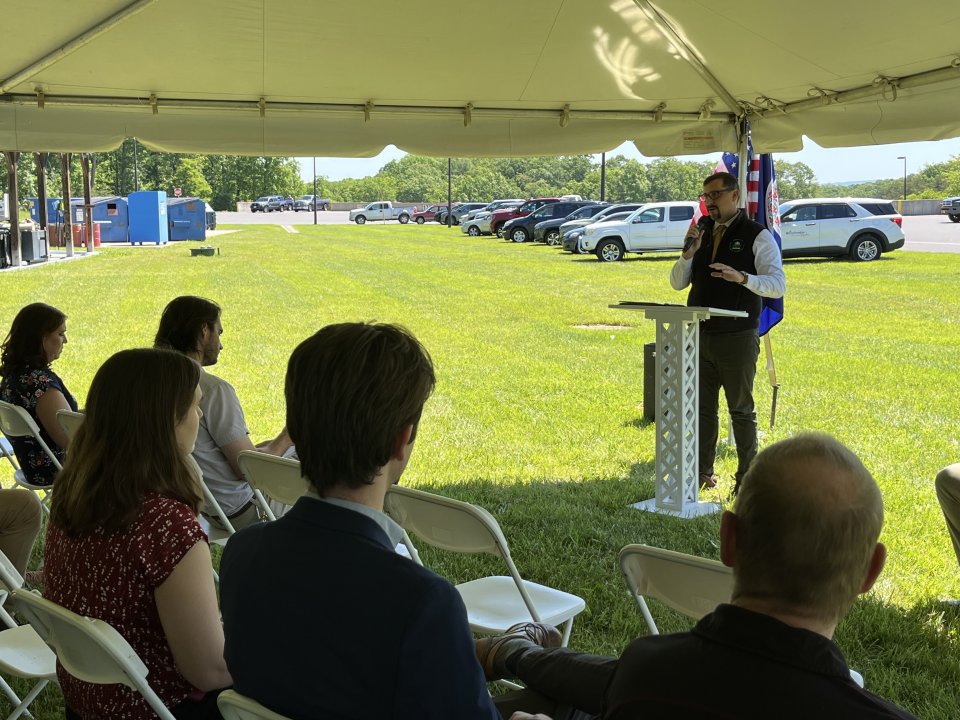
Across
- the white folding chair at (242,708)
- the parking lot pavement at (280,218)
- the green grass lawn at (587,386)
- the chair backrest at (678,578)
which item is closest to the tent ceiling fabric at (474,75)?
the green grass lawn at (587,386)

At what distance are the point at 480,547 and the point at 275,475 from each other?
0.92 m

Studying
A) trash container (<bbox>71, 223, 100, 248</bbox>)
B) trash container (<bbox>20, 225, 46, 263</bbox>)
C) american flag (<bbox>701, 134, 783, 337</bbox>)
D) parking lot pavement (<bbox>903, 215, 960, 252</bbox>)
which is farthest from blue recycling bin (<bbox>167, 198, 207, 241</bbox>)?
american flag (<bbox>701, 134, 783, 337</bbox>)

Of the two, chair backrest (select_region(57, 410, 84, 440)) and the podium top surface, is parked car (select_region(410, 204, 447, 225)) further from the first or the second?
chair backrest (select_region(57, 410, 84, 440))

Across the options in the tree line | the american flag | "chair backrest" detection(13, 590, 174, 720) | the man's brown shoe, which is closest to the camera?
"chair backrest" detection(13, 590, 174, 720)

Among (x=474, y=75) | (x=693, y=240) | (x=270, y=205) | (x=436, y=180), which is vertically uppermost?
A: (x=436, y=180)

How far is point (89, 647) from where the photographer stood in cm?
193

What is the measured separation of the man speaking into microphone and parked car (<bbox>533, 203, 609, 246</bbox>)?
28398 millimetres

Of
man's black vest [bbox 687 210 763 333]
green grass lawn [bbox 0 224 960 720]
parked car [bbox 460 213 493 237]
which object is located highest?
parked car [bbox 460 213 493 237]

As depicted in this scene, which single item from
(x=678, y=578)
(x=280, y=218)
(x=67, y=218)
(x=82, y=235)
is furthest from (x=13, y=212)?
(x=280, y=218)

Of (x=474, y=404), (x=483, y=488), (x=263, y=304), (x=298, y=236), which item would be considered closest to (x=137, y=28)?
(x=483, y=488)

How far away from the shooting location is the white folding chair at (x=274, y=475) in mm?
3148

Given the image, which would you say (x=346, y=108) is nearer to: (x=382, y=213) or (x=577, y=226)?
(x=577, y=226)

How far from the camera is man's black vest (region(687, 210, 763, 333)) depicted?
230 inches

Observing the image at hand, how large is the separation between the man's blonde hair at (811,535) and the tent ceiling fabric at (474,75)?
3442 mm
